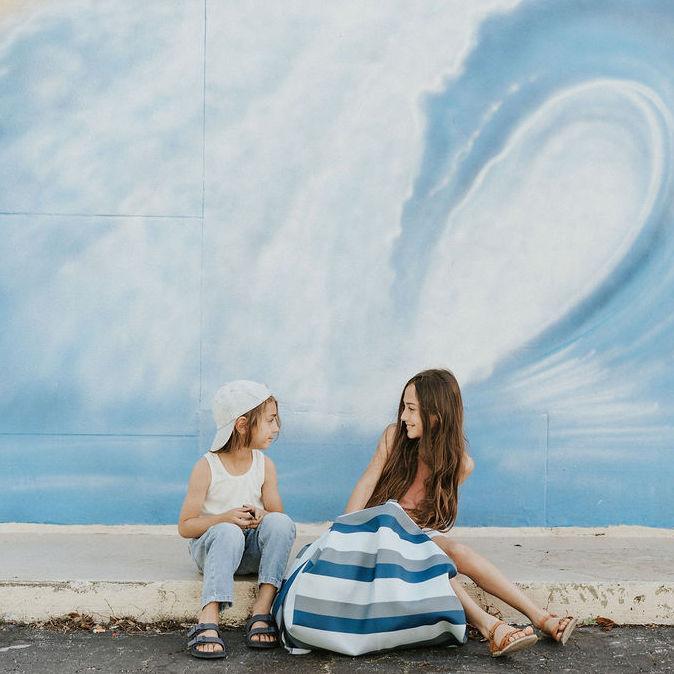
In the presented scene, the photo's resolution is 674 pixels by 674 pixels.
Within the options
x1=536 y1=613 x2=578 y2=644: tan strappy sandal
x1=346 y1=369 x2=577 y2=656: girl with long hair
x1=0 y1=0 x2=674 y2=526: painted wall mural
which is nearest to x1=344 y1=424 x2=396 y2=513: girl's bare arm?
x1=346 y1=369 x2=577 y2=656: girl with long hair

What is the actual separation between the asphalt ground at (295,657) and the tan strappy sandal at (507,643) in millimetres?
50

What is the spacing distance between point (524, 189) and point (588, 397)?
1.04 meters

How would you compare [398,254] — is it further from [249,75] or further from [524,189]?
[249,75]

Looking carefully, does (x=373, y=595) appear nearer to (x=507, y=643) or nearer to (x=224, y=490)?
(x=507, y=643)

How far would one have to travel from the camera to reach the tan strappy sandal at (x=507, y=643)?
117 inches

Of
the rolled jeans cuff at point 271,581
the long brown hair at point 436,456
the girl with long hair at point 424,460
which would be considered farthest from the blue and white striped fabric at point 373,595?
the long brown hair at point 436,456

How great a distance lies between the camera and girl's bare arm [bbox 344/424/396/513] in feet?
11.4

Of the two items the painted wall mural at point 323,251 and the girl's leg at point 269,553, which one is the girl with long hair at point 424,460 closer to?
the girl's leg at point 269,553

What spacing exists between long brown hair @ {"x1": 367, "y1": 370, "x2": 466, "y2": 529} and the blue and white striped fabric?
0.36 metres

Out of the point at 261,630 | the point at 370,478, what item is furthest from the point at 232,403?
the point at 261,630

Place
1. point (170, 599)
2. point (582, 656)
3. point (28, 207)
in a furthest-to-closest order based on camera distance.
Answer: point (28, 207) < point (170, 599) < point (582, 656)

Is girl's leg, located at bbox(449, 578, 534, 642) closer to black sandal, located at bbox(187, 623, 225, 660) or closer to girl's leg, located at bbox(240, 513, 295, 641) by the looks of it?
girl's leg, located at bbox(240, 513, 295, 641)

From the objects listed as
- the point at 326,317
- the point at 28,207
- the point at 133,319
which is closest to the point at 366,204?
the point at 326,317

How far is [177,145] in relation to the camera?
4508mm
